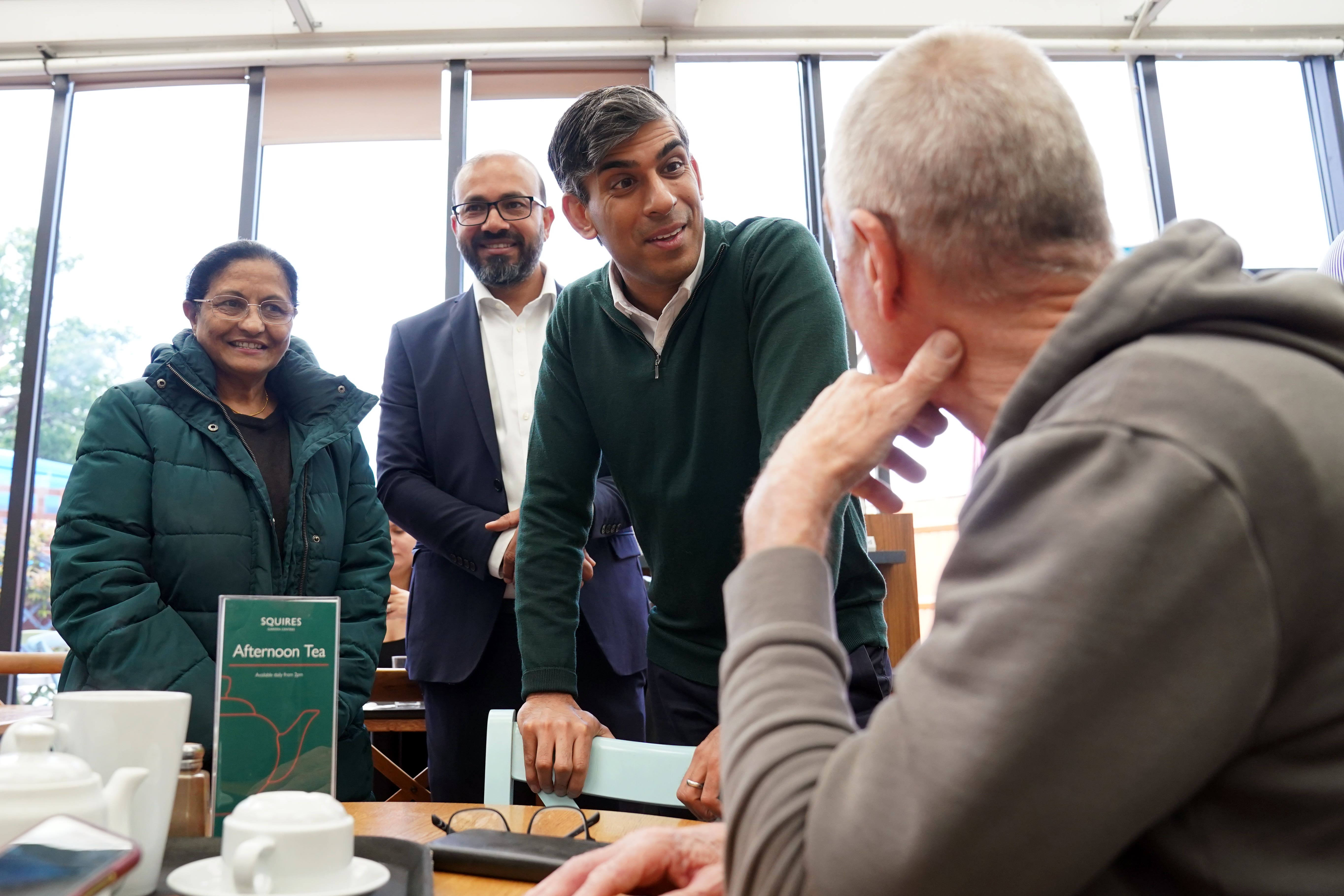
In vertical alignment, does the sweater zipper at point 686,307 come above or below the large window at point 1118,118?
below

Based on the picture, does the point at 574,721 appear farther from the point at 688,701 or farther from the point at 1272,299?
the point at 1272,299

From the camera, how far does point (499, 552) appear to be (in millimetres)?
2084

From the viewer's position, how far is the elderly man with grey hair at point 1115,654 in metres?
0.49

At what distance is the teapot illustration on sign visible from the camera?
104 centimetres

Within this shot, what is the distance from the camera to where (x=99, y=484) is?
1.95 m

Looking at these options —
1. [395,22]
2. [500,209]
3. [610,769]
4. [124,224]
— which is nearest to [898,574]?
[500,209]

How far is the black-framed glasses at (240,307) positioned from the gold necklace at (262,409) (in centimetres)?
17

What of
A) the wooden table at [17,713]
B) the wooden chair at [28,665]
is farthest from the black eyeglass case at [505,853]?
the wooden chair at [28,665]

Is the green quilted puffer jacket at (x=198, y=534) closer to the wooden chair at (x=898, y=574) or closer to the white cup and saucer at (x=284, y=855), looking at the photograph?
the white cup and saucer at (x=284, y=855)

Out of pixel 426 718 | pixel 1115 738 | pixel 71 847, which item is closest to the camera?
pixel 1115 738

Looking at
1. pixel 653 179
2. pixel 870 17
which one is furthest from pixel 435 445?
pixel 870 17

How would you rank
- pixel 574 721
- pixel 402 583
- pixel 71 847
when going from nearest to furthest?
pixel 71 847 → pixel 574 721 → pixel 402 583

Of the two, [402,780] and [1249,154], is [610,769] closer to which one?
[402,780]

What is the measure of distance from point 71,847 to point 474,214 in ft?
6.55
